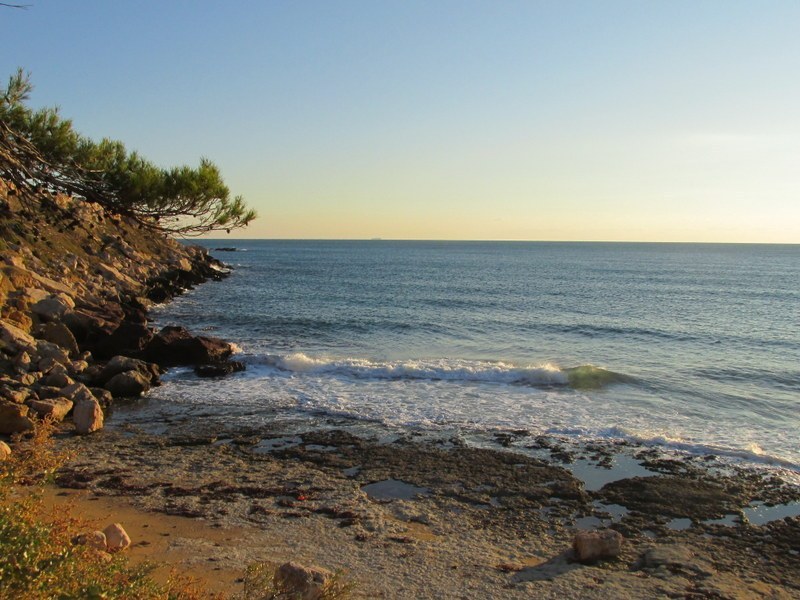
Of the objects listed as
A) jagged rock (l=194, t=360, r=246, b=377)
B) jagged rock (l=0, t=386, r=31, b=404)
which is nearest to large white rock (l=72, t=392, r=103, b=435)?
jagged rock (l=0, t=386, r=31, b=404)

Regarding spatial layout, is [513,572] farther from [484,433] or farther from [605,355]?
[605,355]

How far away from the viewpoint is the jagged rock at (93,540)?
7.51m

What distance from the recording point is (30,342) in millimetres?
17891

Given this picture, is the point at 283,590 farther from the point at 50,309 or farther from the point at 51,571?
the point at 50,309

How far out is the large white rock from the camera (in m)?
14.1

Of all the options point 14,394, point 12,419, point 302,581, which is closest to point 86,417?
point 12,419

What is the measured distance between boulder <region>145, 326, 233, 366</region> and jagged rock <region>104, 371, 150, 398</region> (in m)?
3.91

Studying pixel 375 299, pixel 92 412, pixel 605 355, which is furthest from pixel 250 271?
pixel 92 412

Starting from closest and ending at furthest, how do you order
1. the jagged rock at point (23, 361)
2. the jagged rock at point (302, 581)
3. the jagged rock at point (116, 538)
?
the jagged rock at point (302, 581), the jagged rock at point (116, 538), the jagged rock at point (23, 361)

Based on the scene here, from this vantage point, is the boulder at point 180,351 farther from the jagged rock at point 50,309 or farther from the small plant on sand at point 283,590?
the small plant on sand at point 283,590

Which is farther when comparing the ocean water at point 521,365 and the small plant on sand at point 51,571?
the ocean water at point 521,365

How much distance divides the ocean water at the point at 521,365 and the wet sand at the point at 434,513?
2152mm

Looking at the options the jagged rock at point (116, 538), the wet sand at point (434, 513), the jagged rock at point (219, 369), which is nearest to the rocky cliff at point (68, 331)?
the jagged rock at point (219, 369)

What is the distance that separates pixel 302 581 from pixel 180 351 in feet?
54.8
